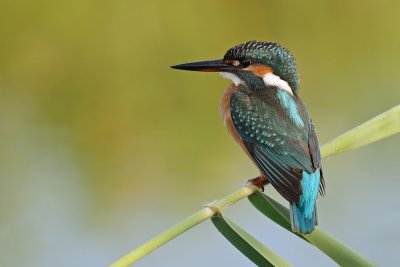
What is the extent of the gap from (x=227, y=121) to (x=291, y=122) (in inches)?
10.0

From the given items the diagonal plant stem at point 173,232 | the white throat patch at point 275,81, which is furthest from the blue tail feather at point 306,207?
the white throat patch at point 275,81

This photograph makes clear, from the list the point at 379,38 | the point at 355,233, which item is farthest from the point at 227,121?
the point at 379,38

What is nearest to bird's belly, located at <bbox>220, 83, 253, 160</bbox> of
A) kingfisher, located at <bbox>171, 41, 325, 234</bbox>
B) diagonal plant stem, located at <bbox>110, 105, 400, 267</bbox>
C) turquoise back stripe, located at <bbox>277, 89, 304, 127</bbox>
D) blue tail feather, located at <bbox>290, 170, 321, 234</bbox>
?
kingfisher, located at <bbox>171, 41, 325, 234</bbox>

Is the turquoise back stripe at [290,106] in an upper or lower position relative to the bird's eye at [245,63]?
lower

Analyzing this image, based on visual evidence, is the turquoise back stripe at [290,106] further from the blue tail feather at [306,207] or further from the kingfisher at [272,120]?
the blue tail feather at [306,207]

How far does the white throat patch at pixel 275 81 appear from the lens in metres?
1.92

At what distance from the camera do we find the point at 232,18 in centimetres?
428

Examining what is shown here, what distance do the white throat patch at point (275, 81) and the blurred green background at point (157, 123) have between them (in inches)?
56.2

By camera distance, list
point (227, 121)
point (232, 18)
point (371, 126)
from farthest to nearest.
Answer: point (232, 18) → point (227, 121) → point (371, 126)

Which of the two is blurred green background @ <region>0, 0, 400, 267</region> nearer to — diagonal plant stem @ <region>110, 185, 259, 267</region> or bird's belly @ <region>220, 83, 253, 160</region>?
bird's belly @ <region>220, 83, 253, 160</region>

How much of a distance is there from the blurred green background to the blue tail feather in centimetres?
167

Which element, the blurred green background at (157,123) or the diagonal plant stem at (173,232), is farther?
the blurred green background at (157,123)

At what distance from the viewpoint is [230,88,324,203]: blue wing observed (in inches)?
64.1

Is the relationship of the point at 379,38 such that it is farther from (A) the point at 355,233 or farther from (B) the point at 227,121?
(B) the point at 227,121
